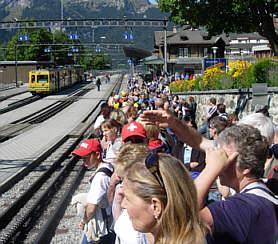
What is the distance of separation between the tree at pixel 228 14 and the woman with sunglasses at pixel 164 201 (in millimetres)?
11272

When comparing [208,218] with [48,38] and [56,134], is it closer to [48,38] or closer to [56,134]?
[56,134]

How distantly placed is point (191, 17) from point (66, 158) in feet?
21.9

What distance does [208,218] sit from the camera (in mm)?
2289

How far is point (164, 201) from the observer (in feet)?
7.18

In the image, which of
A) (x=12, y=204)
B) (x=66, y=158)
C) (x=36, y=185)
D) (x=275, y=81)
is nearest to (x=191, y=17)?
(x=275, y=81)

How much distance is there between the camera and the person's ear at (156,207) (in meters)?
2.19

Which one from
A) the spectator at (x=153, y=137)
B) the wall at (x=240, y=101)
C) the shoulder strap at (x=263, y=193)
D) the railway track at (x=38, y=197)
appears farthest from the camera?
the wall at (x=240, y=101)

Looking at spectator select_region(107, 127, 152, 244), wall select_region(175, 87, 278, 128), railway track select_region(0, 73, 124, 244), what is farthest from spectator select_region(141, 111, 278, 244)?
wall select_region(175, 87, 278, 128)

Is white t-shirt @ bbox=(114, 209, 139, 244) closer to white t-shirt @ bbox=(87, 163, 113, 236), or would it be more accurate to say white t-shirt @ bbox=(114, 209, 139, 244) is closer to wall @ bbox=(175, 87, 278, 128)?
white t-shirt @ bbox=(87, 163, 113, 236)

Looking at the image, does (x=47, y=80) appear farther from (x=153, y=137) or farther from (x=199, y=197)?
(x=199, y=197)

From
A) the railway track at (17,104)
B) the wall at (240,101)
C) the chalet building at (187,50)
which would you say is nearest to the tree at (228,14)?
the wall at (240,101)

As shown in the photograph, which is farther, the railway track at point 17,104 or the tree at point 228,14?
the railway track at point 17,104

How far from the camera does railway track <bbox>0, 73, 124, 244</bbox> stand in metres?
7.39

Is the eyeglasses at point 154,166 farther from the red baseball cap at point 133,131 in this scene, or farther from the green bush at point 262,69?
the green bush at point 262,69
